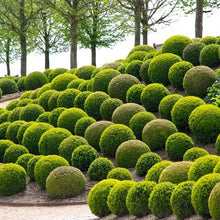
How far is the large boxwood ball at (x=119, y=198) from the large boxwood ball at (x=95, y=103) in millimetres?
7861

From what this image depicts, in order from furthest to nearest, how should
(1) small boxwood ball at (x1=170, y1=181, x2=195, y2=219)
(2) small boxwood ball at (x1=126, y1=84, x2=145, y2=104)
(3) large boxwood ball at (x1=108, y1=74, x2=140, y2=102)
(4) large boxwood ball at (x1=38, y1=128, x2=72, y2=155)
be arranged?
(3) large boxwood ball at (x1=108, y1=74, x2=140, y2=102) → (2) small boxwood ball at (x1=126, y1=84, x2=145, y2=104) → (4) large boxwood ball at (x1=38, y1=128, x2=72, y2=155) → (1) small boxwood ball at (x1=170, y1=181, x2=195, y2=219)

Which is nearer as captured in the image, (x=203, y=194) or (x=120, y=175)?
(x=203, y=194)

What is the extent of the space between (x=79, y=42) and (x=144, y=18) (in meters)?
8.50

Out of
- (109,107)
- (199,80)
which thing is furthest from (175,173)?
(109,107)

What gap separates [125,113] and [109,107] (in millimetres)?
1001

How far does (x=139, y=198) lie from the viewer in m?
9.86

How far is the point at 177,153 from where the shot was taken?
14195 millimetres

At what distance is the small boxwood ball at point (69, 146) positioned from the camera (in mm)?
15398

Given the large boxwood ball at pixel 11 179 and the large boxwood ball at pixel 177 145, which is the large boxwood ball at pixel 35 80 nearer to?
the large boxwood ball at pixel 11 179

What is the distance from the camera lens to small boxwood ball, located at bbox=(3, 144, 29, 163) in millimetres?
16359

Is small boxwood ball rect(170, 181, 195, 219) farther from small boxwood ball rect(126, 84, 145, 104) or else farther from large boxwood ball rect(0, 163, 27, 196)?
small boxwood ball rect(126, 84, 145, 104)

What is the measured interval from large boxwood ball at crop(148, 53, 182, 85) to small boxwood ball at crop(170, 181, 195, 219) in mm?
9829

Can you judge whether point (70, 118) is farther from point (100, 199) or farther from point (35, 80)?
point (35, 80)

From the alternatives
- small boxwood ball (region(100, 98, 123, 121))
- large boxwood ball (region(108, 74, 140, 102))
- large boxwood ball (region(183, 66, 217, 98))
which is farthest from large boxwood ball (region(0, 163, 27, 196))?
large boxwood ball (region(183, 66, 217, 98))
